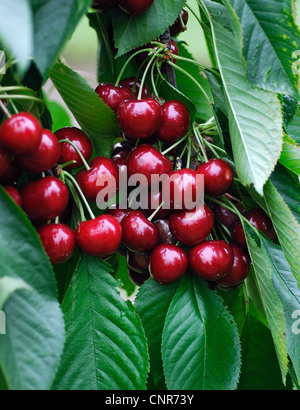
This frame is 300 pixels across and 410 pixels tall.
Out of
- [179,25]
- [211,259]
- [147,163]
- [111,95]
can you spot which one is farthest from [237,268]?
[179,25]

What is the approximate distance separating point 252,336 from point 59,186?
45cm

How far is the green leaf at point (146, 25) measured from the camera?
2.29 feet

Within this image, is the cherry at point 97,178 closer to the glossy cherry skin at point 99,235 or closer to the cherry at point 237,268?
the glossy cherry skin at point 99,235

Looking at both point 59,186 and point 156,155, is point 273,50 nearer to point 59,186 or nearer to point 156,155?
point 156,155

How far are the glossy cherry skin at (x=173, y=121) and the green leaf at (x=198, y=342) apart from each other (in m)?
0.19

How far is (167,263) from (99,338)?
0.12 meters

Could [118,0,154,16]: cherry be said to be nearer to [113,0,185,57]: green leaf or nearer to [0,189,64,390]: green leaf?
[113,0,185,57]: green leaf

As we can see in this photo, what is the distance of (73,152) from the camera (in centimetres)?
65

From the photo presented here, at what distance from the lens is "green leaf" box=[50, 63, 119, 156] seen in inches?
26.3

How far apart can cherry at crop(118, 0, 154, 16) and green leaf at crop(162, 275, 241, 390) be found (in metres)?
0.36

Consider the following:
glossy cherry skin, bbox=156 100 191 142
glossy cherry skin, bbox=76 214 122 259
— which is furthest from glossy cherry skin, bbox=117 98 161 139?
glossy cherry skin, bbox=76 214 122 259

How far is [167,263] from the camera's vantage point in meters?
0.65

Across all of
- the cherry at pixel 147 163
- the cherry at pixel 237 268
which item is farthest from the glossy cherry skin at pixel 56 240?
the cherry at pixel 237 268

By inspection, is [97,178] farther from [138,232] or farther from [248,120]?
[248,120]
